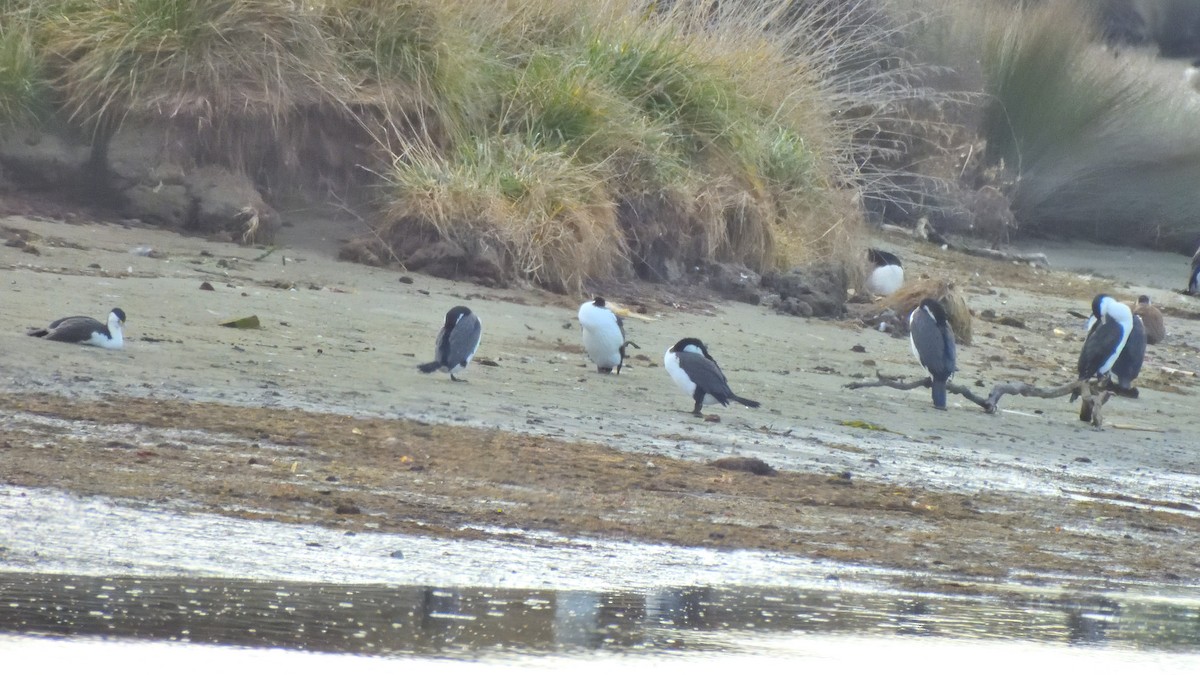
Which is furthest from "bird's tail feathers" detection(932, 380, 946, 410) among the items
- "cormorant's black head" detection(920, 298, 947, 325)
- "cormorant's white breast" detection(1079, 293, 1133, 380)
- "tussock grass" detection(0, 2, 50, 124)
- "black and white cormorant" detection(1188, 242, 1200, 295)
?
"black and white cormorant" detection(1188, 242, 1200, 295)

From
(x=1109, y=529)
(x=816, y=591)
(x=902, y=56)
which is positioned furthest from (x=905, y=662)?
(x=902, y=56)

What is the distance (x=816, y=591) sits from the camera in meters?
4.40

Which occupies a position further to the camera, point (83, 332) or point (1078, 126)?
point (1078, 126)

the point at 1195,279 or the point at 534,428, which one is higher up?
the point at 1195,279

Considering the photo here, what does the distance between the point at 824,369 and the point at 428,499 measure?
183 inches

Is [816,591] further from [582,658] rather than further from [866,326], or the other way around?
[866,326]

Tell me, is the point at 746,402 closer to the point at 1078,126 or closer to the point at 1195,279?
the point at 1195,279

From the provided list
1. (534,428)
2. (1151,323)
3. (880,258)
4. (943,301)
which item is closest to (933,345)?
(943,301)

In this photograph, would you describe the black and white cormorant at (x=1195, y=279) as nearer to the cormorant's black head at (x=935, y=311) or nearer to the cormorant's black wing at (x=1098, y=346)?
the cormorant's black wing at (x=1098, y=346)

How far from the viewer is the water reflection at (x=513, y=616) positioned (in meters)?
3.46

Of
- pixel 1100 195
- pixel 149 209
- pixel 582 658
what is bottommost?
pixel 582 658

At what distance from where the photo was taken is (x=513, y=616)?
12.5 feet

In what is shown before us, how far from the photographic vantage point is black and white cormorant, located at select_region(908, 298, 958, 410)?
29.0ft

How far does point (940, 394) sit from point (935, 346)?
1.83 ft
